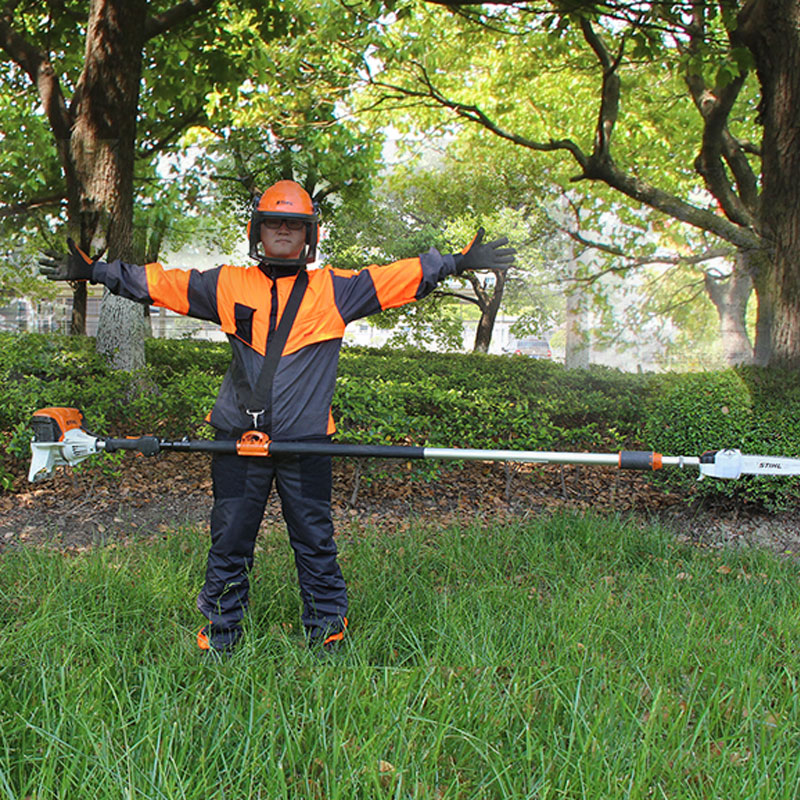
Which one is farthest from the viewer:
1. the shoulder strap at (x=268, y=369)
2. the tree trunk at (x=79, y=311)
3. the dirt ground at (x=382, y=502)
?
the tree trunk at (x=79, y=311)

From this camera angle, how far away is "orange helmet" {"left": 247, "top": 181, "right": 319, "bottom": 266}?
9.91 feet

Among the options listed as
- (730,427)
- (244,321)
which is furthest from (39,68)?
(730,427)

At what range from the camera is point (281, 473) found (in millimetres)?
3033

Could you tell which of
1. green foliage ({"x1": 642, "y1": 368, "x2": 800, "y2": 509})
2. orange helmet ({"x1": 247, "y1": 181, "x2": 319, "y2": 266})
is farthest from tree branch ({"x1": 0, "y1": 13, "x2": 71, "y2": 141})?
green foliage ({"x1": 642, "y1": 368, "x2": 800, "y2": 509})

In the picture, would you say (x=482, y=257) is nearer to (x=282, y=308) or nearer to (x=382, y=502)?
(x=282, y=308)

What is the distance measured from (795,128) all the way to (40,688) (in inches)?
288

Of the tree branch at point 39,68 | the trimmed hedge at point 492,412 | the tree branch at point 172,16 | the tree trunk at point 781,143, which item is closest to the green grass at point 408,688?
the trimmed hedge at point 492,412

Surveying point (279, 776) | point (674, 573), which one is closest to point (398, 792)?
point (279, 776)

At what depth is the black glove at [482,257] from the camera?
3080mm

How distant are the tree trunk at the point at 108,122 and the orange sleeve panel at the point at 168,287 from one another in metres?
4.44

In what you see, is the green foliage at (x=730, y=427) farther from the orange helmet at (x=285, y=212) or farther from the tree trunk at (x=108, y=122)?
the tree trunk at (x=108, y=122)

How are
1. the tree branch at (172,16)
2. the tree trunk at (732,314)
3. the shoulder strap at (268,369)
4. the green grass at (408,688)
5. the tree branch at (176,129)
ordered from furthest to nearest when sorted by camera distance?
1. the tree trunk at (732,314)
2. the tree branch at (176,129)
3. the tree branch at (172,16)
4. the shoulder strap at (268,369)
5. the green grass at (408,688)

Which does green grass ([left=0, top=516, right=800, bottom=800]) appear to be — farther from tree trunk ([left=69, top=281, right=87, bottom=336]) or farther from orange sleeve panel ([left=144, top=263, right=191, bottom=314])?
tree trunk ([left=69, top=281, right=87, bottom=336])

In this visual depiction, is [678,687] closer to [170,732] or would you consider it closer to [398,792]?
A: [398,792]
